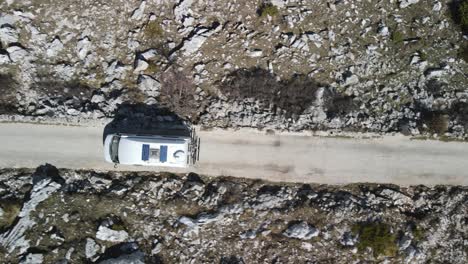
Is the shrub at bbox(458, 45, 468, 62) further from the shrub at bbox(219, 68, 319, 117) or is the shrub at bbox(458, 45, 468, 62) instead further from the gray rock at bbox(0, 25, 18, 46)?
the gray rock at bbox(0, 25, 18, 46)

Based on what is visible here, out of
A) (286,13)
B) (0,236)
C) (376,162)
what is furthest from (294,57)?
(0,236)

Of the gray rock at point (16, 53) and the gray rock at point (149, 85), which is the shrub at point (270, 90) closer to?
the gray rock at point (149, 85)

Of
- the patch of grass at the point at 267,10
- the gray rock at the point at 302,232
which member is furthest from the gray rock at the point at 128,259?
the patch of grass at the point at 267,10

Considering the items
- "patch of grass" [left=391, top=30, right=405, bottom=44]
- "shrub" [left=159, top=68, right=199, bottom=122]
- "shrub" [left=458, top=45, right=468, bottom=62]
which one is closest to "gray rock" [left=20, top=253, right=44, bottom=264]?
"shrub" [left=159, top=68, right=199, bottom=122]

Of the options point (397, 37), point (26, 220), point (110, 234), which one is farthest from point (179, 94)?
point (397, 37)

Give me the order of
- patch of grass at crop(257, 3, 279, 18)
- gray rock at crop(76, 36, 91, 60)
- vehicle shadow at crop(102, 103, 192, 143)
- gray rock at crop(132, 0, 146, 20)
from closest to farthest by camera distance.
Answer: vehicle shadow at crop(102, 103, 192, 143), patch of grass at crop(257, 3, 279, 18), gray rock at crop(76, 36, 91, 60), gray rock at crop(132, 0, 146, 20)

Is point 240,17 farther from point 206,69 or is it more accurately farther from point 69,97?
point 69,97
